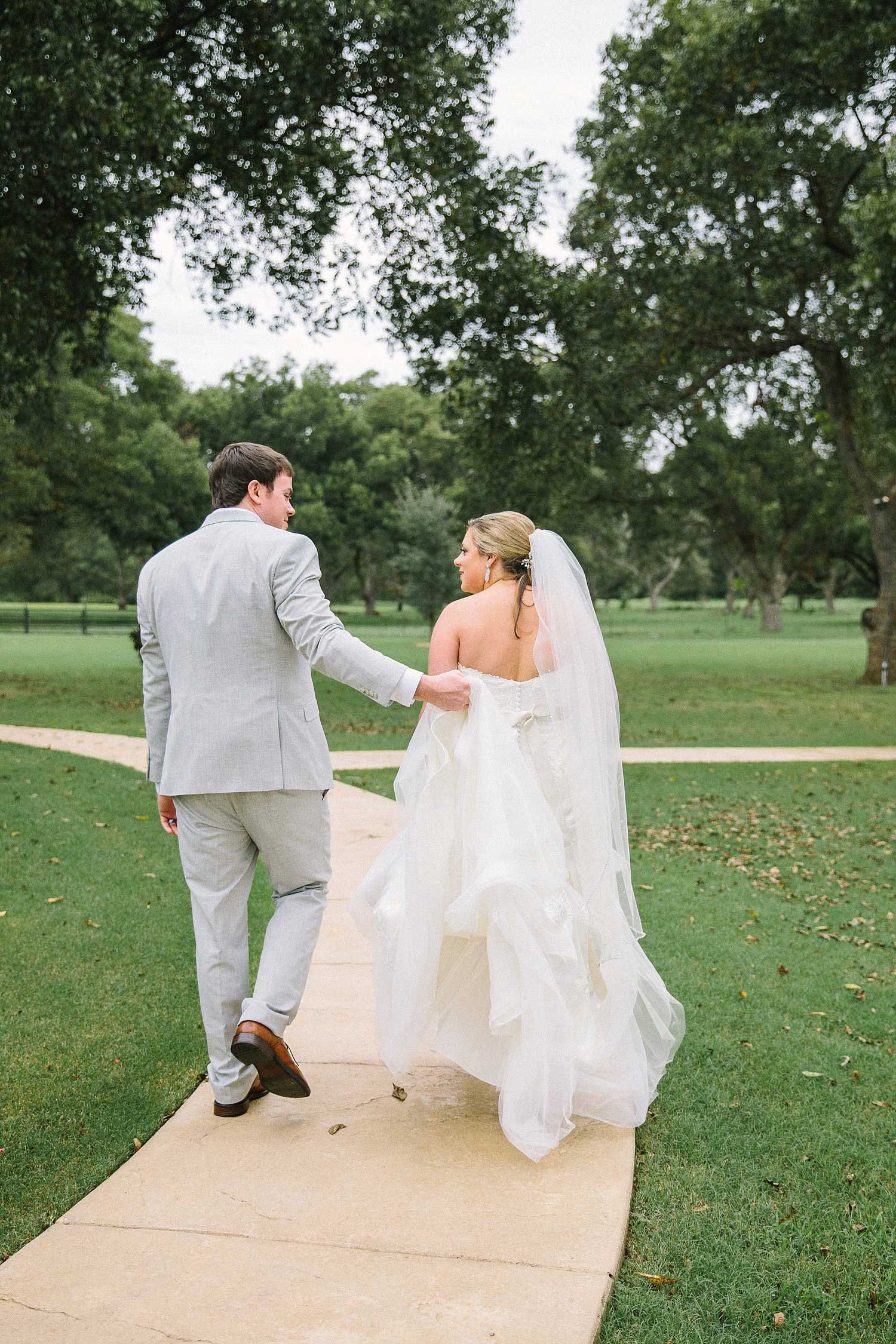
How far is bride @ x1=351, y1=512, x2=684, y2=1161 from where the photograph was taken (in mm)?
3553

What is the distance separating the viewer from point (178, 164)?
15.1m

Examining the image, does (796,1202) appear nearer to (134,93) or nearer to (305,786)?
(305,786)

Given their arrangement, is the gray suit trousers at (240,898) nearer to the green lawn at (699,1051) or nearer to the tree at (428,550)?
the green lawn at (699,1051)

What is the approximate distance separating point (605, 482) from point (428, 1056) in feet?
103

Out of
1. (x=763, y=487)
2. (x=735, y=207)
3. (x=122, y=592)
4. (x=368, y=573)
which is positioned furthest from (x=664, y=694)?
(x=122, y=592)

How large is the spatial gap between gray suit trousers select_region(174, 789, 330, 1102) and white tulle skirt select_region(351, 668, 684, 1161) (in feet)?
0.95

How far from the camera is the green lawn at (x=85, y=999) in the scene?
3.57 m

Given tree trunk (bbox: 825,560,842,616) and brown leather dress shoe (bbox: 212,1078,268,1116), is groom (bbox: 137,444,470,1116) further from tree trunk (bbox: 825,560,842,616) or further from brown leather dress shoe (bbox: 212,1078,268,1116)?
tree trunk (bbox: 825,560,842,616)

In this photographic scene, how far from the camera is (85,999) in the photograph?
5062 mm

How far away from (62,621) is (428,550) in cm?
2373

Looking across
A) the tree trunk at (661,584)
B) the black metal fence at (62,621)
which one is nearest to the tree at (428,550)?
the black metal fence at (62,621)

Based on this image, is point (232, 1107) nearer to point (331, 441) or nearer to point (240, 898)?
point (240, 898)

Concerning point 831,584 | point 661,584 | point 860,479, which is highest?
point 860,479

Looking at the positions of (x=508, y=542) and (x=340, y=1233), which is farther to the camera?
(x=508, y=542)
